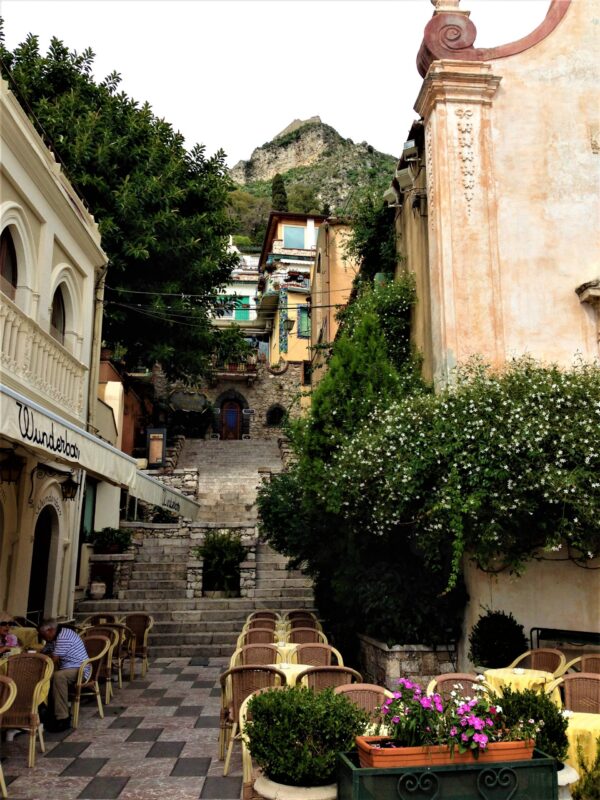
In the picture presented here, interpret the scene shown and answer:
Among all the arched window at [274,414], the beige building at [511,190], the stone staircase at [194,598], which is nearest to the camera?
the beige building at [511,190]

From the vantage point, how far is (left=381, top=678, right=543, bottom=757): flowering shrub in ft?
12.8

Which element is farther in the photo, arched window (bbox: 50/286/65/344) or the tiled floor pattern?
arched window (bbox: 50/286/65/344)

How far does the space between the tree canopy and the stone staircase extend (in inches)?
225

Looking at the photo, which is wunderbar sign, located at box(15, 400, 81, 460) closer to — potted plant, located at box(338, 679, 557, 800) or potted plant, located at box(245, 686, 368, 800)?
potted plant, located at box(245, 686, 368, 800)

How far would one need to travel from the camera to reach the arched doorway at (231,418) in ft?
130

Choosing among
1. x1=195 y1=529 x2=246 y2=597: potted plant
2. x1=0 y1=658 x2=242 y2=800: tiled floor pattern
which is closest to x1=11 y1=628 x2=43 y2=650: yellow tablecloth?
x1=0 y1=658 x2=242 y2=800: tiled floor pattern

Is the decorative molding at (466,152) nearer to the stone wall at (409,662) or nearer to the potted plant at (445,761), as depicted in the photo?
the stone wall at (409,662)

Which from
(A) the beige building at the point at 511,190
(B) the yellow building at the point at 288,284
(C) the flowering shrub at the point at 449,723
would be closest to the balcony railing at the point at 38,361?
(A) the beige building at the point at 511,190

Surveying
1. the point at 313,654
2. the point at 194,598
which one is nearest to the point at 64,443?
the point at 313,654

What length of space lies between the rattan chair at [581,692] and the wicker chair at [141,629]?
7234 millimetres

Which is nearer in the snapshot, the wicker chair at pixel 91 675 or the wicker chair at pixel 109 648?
the wicker chair at pixel 91 675

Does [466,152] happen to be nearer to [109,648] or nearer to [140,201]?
[109,648]

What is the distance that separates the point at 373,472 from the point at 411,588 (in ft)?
6.79

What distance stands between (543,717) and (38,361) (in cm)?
→ 855
